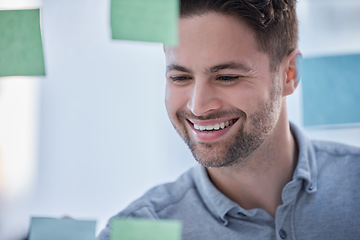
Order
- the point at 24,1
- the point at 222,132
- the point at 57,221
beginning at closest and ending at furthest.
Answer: the point at 57,221 → the point at 222,132 → the point at 24,1

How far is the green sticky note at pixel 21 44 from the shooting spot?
724 mm

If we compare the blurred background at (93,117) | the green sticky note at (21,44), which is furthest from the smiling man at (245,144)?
the green sticky note at (21,44)

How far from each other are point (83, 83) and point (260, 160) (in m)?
0.45

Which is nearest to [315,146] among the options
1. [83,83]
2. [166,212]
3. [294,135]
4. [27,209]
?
[294,135]

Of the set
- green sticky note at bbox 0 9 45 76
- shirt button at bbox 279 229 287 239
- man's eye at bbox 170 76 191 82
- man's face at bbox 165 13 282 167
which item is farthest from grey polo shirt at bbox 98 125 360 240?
green sticky note at bbox 0 9 45 76

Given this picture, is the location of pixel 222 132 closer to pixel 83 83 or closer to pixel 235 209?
pixel 235 209

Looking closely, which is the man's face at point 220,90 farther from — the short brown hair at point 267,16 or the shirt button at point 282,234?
the shirt button at point 282,234

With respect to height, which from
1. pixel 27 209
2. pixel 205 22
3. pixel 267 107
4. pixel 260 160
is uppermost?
pixel 205 22

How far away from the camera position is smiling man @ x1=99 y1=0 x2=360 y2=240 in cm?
83

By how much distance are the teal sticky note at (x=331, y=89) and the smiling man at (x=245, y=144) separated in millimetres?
38

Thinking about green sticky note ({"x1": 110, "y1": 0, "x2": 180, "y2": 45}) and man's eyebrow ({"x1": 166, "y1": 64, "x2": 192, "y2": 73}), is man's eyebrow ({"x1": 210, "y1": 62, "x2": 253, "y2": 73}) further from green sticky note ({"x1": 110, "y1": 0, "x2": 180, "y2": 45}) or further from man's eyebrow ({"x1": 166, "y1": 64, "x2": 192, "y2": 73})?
green sticky note ({"x1": 110, "y1": 0, "x2": 180, "y2": 45})

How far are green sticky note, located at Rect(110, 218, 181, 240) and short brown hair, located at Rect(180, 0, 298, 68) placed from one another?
0.39 meters

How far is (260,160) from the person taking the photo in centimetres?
97

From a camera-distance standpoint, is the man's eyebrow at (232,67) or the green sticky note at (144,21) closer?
the green sticky note at (144,21)
